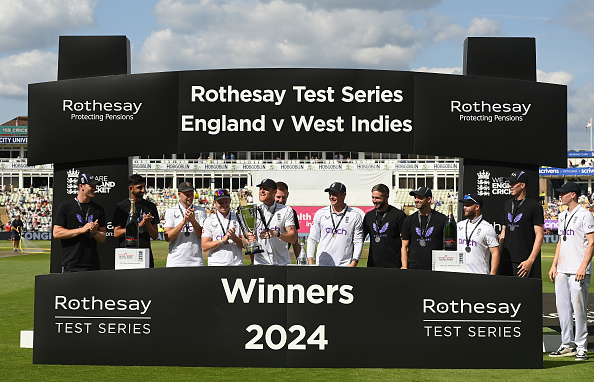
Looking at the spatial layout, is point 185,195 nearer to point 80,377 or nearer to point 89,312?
point 89,312

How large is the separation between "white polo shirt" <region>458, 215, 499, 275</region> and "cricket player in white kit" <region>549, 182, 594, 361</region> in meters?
0.74

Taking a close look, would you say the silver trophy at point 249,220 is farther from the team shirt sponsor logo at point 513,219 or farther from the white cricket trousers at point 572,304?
the white cricket trousers at point 572,304

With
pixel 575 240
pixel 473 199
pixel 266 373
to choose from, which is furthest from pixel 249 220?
pixel 575 240

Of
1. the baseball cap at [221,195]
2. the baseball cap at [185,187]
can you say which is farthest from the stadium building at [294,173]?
the baseball cap at [221,195]

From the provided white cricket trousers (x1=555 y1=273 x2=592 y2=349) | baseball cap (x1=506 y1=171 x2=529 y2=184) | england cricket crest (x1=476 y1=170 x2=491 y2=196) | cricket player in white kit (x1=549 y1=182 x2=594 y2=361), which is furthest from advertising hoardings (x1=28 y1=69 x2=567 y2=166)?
white cricket trousers (x1=555 y1=273 x2=592 y2=349)

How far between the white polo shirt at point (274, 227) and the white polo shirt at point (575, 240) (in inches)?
125

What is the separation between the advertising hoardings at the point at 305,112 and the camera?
8.68m

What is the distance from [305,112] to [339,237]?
1.55 m

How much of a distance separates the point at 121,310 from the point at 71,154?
2.51 meters

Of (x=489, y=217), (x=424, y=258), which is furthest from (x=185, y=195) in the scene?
(x=489, y=217)

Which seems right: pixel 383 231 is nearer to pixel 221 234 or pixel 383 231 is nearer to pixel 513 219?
pixel 513 219

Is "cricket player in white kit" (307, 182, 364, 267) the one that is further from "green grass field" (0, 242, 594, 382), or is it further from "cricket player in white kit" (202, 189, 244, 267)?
"green grass field" (0, 242, 594, 382)

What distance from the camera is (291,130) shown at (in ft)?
28.6

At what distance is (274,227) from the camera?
26.5 feet
